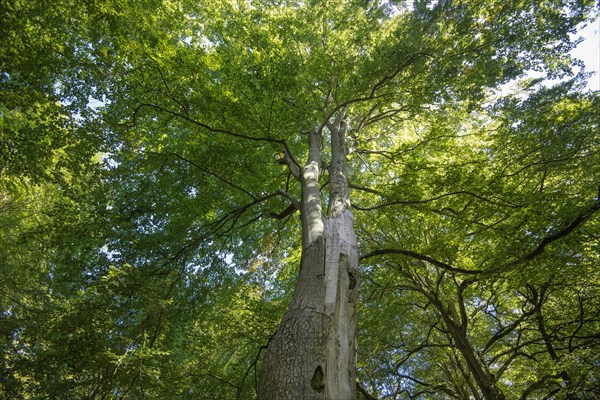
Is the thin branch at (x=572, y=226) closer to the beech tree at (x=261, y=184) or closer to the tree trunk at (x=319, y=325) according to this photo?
the beech tree at (x=261, y=184)

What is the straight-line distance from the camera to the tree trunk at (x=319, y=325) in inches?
83.0

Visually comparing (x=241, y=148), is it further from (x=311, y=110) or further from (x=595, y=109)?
(x=595, y=109)

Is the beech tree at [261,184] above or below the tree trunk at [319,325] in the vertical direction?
above

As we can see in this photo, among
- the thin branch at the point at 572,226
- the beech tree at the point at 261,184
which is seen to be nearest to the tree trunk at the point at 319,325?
the beech tree at the point at 261,184

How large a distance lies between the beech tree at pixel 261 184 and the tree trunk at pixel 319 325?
0.6 inches

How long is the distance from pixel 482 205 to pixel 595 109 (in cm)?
184

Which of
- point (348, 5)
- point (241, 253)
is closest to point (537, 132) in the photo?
point (348, 5)

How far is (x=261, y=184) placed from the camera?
6582 mm

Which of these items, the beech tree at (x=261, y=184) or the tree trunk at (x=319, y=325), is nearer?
the tree trunk at (x=319, y=325)

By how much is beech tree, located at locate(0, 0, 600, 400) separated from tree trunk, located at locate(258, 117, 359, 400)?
2 cm

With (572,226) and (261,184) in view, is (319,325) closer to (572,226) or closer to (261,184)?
(572,226)

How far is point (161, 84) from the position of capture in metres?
4.65

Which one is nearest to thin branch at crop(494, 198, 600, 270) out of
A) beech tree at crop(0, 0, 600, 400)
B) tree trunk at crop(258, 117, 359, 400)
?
beech tree at crop(0, 0, 600, 400)

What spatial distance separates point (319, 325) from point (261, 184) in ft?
14.5
